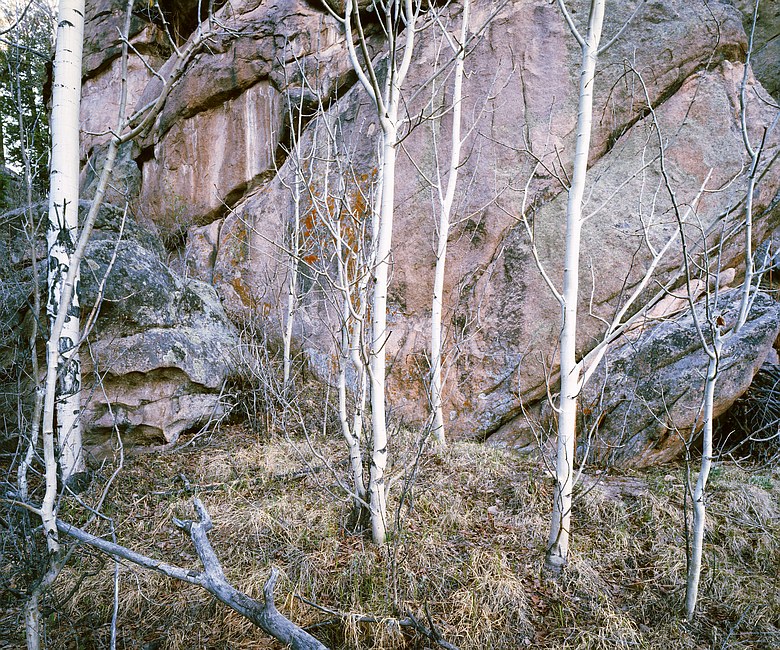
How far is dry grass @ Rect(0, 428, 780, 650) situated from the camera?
299 cm

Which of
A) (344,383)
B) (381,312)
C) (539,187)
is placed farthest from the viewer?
(539,187)

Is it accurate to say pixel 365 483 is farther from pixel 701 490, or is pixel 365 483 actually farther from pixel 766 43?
pixel 766 43

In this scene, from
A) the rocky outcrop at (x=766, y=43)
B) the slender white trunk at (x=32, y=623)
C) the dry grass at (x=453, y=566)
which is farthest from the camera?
the rocky outcrop at (x=766, y=43)

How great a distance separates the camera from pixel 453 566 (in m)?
3.38

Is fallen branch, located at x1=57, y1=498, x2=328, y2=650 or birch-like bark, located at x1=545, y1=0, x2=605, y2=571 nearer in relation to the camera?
fallen branch, located at x1=57, y1=498, x2=328, y2=650

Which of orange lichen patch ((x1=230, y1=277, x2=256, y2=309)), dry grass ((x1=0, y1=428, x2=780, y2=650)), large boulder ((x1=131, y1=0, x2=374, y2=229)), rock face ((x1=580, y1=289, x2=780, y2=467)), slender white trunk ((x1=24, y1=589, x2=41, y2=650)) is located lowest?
dry grass ((x1=0, y1=428, x2=780, y2=650))

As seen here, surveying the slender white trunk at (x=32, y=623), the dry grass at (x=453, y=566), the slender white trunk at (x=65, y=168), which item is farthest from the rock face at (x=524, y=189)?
the slender white trunk at (x=32, y=623)

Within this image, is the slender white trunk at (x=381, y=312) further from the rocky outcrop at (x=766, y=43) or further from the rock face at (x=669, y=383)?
the rocky outcrop at (x=766, y=43)

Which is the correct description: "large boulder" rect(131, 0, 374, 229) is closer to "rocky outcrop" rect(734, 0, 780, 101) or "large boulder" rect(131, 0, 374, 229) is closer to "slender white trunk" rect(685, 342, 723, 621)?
"rocky outcrop" rect(734, 0, 780, 101)

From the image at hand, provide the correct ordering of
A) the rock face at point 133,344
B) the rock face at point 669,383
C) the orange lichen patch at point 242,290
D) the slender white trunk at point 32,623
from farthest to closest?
the orange lichen patch at point 242,290, the rock face at point 669,383, the rock face at point 133,344, the slender white trunk at point 32,623

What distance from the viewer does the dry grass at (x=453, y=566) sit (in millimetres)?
2990

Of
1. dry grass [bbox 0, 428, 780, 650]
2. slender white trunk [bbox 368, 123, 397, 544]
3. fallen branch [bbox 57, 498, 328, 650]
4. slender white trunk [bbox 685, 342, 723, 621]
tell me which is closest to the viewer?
fallen branch [bbox 57, 498, 328, 650]

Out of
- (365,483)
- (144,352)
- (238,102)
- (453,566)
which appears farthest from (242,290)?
(453,566)

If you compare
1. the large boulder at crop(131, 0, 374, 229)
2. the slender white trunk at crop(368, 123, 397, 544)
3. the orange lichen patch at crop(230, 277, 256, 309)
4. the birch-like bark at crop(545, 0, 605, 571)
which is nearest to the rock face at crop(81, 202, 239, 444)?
the orange lichen patch at crop(230, 277, 256, 309)
